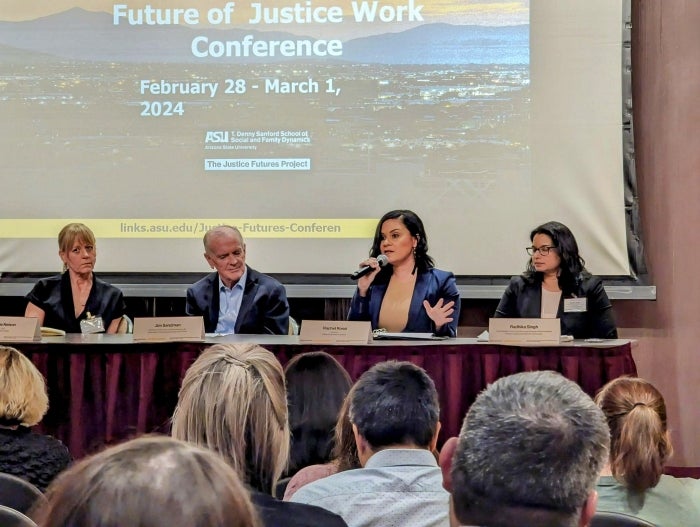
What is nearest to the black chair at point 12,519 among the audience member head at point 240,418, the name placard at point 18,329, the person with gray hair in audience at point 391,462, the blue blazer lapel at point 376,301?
the audience member head at point 240,418

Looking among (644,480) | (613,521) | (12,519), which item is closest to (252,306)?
(644,480)

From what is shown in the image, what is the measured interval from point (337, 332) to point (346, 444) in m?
1.46

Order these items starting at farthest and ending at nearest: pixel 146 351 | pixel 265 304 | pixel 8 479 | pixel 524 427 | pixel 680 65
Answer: pixel 680 65, pixel 265 304, pixel 146 351, pixel 8 479, pixel 524 427

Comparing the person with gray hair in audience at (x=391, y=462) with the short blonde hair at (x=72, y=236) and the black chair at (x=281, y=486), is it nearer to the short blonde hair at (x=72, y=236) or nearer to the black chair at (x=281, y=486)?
the black chair at (x=281, y=486)

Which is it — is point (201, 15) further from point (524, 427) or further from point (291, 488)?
point (524, 427)

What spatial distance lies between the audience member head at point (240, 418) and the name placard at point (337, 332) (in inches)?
62.4

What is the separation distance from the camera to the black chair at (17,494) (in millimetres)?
1527

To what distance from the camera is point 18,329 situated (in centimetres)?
332

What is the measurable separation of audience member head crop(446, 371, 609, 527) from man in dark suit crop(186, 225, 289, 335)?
9.48 feet

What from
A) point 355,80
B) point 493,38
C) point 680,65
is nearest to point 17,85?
point 355,80

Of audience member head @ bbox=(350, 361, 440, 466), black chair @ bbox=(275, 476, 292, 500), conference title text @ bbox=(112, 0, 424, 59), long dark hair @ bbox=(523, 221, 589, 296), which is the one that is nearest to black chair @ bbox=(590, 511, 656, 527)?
audience member head @ bbox=(350, 361, 440, 466)

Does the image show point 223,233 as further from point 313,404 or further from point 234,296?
point 313,404

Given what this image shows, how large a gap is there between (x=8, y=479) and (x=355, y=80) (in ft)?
11.0

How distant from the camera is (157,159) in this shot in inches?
184
